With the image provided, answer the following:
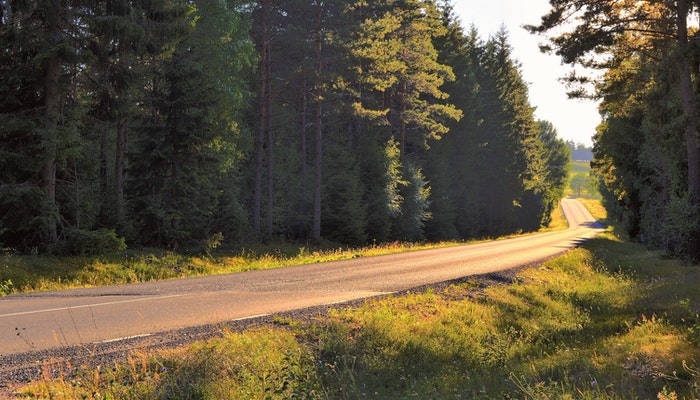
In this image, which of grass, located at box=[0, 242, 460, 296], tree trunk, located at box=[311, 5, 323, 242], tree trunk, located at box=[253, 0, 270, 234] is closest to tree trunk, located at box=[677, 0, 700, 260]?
grass, located at box=[0, 242, 460, 296]

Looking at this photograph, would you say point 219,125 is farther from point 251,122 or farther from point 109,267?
point 251,122

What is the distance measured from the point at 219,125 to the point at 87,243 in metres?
7.25

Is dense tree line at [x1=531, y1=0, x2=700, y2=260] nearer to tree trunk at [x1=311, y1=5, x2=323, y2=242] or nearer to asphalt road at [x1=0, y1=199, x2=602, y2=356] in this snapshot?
asphalt road at [x1=0, y1=199, x2=602, y2=356]

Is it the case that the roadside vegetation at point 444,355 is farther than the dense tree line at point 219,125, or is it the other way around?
the dense tree line at point 219,125

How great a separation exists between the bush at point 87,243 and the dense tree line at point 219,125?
6 centimetres

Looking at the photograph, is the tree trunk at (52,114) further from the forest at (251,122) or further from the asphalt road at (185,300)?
the asphalt road at (185,300)

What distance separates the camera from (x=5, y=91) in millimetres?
15344

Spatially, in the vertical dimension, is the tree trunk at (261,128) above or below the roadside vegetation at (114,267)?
above

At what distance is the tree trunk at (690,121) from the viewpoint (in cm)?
1920

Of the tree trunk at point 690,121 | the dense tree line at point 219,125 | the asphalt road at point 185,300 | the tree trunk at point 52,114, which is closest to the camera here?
the asphalt road at point 185,300

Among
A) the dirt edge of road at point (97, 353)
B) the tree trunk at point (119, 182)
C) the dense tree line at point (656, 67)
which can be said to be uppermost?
the dense tree line at point (656, 67)

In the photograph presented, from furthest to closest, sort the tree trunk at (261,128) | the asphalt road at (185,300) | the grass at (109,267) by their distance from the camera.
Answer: the tree trunk at (261,128) < the grass at (109,267) < the asphalt road at (185,300)

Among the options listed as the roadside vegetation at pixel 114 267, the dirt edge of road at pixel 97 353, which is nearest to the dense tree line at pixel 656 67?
the roadside vegetation at pixel 114 267

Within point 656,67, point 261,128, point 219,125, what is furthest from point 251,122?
point 656,67
